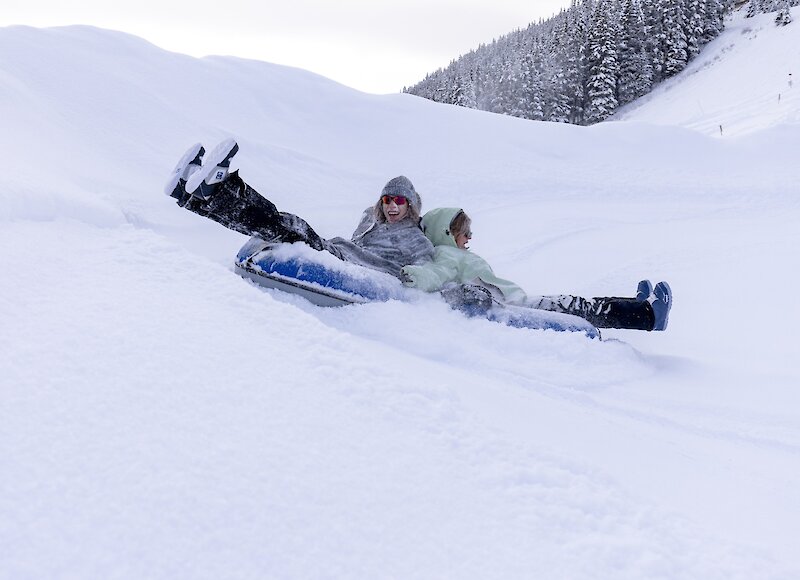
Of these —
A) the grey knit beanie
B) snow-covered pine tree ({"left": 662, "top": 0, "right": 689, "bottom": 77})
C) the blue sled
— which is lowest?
the blue sled

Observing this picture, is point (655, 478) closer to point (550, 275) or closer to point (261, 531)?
point (261, 531)

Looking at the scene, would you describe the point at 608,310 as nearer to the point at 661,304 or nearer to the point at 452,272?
the point at 661,304

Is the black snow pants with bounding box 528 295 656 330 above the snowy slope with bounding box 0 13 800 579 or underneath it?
above

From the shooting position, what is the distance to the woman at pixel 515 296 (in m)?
3.37

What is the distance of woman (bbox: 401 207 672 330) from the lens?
337cm

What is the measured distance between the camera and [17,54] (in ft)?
19.2

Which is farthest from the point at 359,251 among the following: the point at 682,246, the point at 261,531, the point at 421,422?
the point at 682,246

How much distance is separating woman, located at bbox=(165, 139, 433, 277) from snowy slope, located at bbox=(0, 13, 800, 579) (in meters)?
0.26

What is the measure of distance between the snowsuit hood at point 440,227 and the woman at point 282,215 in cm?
13

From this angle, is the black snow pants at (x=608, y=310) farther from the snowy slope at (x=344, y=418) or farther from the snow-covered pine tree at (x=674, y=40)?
the snow-covered pine tree at (x=674, y=40)

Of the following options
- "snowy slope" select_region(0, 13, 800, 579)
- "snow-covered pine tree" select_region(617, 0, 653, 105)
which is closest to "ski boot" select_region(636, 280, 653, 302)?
"snowy slope" select_region(0, 13, 800, 579)

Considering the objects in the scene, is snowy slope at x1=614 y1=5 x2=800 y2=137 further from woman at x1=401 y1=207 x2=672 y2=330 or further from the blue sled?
the blue sled

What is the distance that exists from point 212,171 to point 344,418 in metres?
1.63

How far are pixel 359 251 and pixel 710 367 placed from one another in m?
1.99
